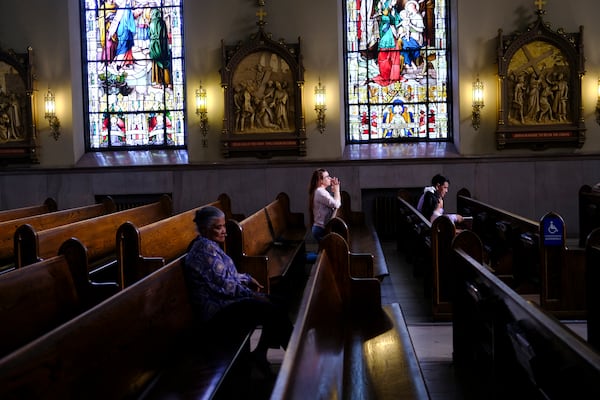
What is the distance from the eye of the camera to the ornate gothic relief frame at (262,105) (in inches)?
402

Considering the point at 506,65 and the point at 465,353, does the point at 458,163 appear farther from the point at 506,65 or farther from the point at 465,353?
the point at 465,353

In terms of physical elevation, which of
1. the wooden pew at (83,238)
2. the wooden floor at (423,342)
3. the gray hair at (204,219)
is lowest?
the wooden floor at (423,342)

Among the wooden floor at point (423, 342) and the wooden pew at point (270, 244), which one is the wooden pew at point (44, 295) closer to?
the wooden floor at point (423, 342)

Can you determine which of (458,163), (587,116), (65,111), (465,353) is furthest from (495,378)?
(65,111)

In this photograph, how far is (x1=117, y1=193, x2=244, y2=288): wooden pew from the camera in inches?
200

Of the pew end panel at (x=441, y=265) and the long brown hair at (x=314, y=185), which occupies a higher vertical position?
the long brown hair at (x=314, y=185)

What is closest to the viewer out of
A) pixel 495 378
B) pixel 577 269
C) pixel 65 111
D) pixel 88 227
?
pixel 495 378

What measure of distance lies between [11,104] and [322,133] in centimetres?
546

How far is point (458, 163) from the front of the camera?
1025 centimetres

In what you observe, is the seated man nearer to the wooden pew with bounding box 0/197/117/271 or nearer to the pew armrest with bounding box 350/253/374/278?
the pew armrest with bounding box 350/253/374/278

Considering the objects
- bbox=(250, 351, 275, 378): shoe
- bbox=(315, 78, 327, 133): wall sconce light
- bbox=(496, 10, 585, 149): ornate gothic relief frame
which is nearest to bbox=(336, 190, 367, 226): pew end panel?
bbox=(315, 78, 327, 133): wall sconce light

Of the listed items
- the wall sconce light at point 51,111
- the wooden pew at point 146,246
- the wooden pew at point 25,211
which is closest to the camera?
the wooden pew at point 146,246

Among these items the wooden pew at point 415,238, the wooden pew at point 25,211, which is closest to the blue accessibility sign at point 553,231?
the wooden pew at point 415,238

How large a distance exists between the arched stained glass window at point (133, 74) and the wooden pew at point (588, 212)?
6.78m
